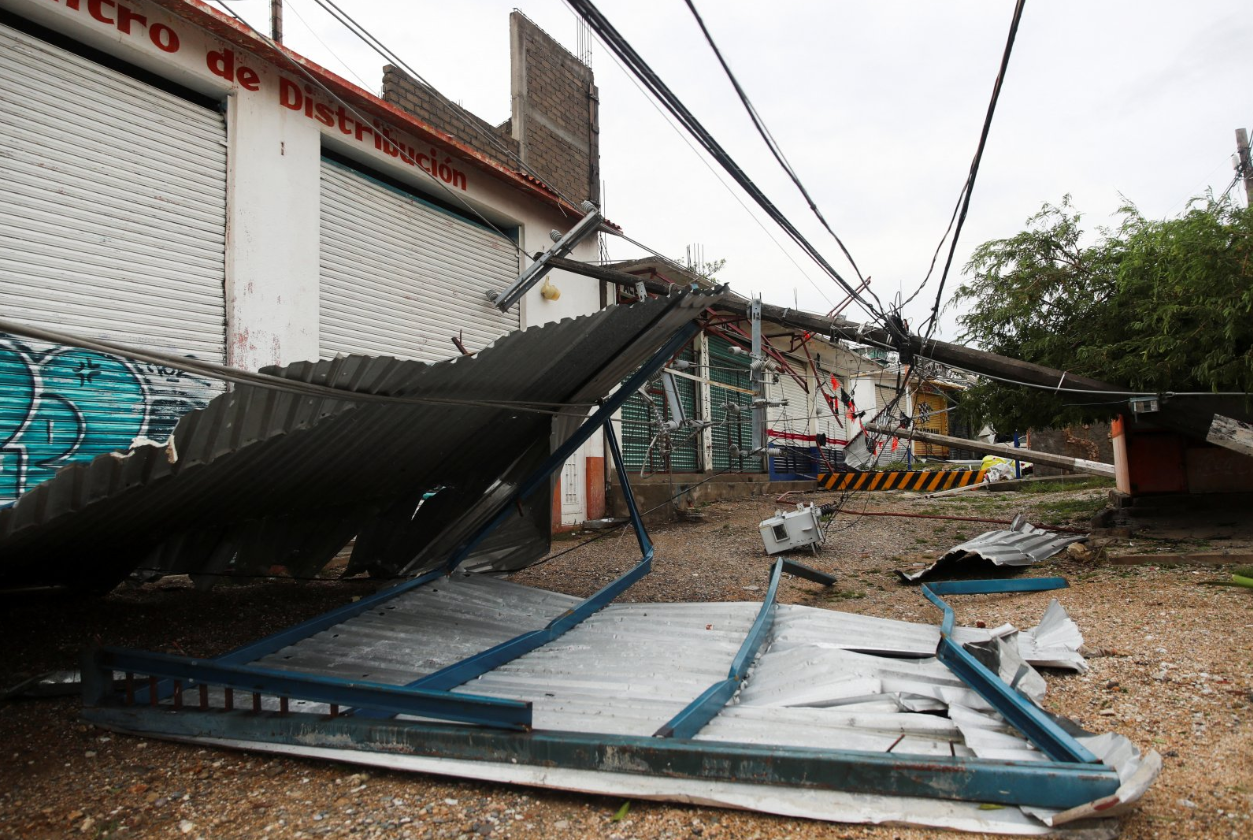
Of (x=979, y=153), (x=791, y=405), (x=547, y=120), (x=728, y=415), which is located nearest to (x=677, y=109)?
(x=979, y=153)

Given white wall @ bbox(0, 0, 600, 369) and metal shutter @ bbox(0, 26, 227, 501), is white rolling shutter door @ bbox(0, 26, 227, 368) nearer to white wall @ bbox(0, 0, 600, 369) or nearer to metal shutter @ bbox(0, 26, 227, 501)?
metal shutter @ bbox(0, 26, 227, 501)

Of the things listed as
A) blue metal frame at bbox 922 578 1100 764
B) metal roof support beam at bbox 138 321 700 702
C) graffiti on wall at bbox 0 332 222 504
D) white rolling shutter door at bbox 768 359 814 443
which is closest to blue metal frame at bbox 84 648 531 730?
metal roof support beam at bbox 138 321 700 702

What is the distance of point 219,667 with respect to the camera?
9.30 ft

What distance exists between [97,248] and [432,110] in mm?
5504

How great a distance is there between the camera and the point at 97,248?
228 inches

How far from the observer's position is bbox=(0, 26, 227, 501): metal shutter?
17.7 feet

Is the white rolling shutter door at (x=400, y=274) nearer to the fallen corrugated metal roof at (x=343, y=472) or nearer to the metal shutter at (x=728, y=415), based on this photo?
the fallen corrugated metal roof at (x=343, y=472)

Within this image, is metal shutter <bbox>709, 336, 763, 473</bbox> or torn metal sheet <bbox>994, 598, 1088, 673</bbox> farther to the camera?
metal shutter <bbox>709, 336, 763, 473</bbox>

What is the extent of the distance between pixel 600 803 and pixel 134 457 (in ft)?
6.70

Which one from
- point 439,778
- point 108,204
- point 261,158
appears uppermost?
point 261,158

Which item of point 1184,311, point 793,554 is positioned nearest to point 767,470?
point 793,554

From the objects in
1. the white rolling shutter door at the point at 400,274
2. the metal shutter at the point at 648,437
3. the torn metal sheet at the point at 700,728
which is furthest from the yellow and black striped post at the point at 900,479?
the torn metal sheet at the point at 700,728

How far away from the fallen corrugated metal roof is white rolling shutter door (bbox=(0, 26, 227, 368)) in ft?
8.34

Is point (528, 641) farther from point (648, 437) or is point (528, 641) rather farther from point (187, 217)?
point (648, 437)
